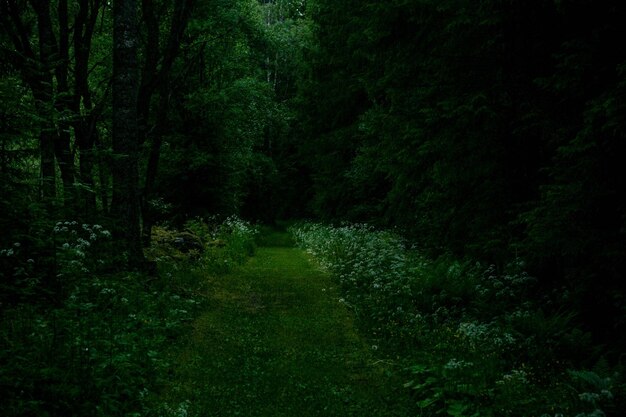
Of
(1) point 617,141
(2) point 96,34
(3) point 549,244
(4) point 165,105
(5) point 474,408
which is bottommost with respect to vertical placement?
(5) point 474,408

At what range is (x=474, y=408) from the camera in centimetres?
528

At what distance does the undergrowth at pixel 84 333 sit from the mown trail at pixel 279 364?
558mm

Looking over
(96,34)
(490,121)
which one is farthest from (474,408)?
(96,34)

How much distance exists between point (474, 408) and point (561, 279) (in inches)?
176

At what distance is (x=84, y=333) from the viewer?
6473 mm

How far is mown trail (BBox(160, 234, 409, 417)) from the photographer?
19.9 feet

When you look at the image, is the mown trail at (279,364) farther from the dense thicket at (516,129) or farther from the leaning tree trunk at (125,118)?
the dense thicket at (516,129)

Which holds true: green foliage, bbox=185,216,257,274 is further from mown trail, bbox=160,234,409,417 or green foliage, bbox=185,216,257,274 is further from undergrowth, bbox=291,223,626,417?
undergrowth, bbox=291,223,626,417

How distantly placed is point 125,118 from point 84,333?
20.9 feet

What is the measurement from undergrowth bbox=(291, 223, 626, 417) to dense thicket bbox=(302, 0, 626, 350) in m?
0.70

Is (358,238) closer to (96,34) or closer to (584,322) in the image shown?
(584,322)

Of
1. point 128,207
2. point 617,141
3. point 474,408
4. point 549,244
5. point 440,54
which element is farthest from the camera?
point 128,207

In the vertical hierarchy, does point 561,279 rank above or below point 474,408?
above

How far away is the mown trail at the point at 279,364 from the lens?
6062 millimetres
